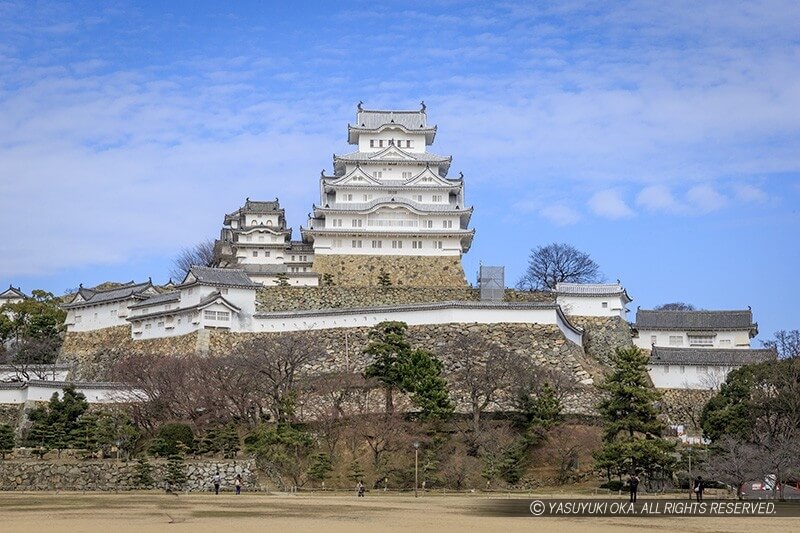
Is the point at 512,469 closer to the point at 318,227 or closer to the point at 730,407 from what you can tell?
the point at 730,407

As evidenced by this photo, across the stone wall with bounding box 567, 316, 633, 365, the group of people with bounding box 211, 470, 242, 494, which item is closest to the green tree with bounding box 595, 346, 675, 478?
the group of people with bounding box 211, 470, 242, 494

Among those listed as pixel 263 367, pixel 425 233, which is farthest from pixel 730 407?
pixel 425 233

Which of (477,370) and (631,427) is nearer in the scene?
(631,427)

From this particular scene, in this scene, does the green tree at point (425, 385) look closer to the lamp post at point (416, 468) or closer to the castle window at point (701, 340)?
the lamp post at point (416, 468)

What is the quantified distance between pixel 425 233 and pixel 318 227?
17.1ft

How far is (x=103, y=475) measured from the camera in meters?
33.9

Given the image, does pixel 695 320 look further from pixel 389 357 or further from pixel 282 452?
pixel 282 452

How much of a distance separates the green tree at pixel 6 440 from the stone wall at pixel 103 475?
1.21 metres

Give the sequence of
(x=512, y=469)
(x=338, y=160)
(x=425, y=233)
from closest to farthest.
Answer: (x=512, y=469) < (x=425, y=233) < (x=338, y=160)

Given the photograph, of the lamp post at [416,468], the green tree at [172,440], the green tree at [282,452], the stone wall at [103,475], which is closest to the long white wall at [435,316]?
the green tree at [172,440]

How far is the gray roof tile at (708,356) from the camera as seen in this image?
45.8 meters

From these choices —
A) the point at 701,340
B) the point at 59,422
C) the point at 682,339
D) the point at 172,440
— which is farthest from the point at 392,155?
the point at 172,440

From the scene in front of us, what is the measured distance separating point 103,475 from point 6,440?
3769mm

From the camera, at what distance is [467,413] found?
3819cm
